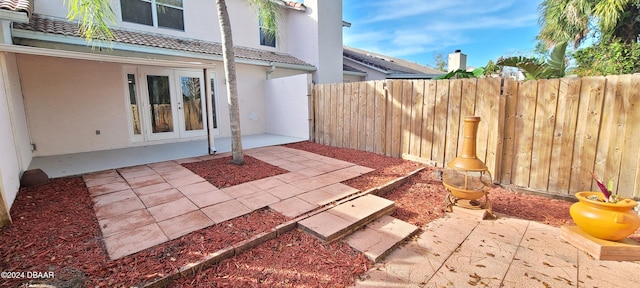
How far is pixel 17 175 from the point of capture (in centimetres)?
408

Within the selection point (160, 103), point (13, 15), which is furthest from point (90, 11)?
point (160, 103)

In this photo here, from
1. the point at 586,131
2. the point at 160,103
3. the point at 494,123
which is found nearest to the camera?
the point at 586,131

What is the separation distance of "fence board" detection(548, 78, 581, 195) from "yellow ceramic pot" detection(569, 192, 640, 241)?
1464mm

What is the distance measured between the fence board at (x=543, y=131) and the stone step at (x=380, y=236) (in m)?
2.48

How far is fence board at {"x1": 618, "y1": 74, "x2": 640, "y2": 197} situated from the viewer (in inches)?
128

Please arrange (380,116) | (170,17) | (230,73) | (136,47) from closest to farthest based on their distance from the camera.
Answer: (230,73) < (380,116) < (136,47) < (170,17)

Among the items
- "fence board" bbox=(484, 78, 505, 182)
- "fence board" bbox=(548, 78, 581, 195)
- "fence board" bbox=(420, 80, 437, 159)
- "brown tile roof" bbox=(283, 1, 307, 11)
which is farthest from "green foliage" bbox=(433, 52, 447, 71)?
"fence board" bbox=(548, 78, 581, 195)

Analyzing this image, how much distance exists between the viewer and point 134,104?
24.2 ft

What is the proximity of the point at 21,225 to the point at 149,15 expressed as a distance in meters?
7.45

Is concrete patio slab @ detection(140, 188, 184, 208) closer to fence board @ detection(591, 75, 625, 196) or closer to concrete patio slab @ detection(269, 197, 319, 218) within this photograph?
concrete patio slab @ detection(269, 197, 319, 218)

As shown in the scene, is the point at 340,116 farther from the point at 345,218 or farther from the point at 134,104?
the point at 134,104

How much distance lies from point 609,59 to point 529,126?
24.2ft

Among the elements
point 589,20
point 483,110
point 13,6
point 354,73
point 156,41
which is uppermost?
point 589,20

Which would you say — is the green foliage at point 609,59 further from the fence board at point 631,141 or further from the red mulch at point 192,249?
the red mulch at point 192,249
